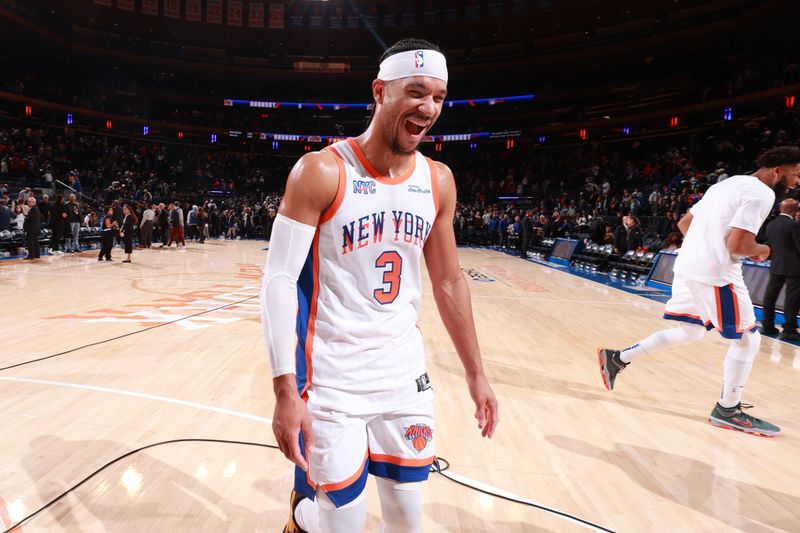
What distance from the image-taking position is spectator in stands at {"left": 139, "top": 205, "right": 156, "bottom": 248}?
14812mm

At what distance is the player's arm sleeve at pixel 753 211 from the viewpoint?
2.95 m

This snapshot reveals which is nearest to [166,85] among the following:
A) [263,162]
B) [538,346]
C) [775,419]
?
[263,162]

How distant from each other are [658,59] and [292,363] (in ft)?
101

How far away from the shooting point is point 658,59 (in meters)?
26.1

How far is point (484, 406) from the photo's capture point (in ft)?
5.14

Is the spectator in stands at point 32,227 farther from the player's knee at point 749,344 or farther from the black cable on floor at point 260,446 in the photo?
the player's knee at point 749,344

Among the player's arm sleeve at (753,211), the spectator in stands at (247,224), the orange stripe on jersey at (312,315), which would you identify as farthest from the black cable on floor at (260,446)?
the spectator in stands at (247,224)

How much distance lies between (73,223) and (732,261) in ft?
47.7

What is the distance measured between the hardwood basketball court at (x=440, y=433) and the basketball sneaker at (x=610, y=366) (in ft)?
0.37

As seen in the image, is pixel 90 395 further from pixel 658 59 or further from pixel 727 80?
pixel 658 59

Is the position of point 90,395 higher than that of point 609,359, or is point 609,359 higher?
point 609,359

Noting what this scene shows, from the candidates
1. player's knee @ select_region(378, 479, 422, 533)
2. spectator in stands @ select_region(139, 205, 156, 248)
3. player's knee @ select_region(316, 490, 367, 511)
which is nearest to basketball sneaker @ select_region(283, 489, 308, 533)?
player's knee @ select_region(316, 490, 367, 511)

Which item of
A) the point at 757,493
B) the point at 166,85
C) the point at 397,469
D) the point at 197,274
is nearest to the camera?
the point at 397,469

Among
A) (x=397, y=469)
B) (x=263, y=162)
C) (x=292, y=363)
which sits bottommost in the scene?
(x=397, y=469)
